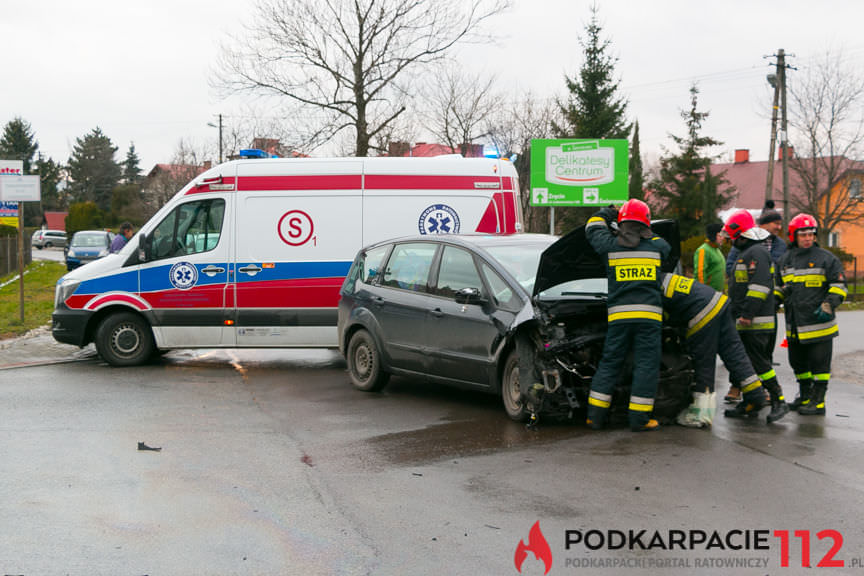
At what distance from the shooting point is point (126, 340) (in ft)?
36.8

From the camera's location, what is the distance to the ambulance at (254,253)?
10977mm

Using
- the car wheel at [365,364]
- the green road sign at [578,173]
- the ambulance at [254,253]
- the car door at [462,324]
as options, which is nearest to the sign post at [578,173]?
the green road sign at [578,173]

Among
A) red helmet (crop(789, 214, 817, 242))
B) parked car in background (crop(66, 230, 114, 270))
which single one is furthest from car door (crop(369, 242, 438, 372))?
parked car in background (crop(66, 230, 114, 270))

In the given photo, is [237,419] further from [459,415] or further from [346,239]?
[346,239]

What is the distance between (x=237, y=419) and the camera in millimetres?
7949

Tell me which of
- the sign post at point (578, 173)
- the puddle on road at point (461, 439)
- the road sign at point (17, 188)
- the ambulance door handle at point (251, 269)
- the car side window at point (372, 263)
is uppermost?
the sign post at point (578, 173)

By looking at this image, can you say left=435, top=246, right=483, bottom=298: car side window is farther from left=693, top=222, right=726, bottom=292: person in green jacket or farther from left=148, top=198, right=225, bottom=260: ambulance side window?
left=148, top=198, right=225, bottom=260: ambulance side window

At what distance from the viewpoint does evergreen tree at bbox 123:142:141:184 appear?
101 m

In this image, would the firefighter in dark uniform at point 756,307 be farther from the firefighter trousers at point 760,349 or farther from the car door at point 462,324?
the car door at point 462,324

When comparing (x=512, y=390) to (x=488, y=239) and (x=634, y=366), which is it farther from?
(x=488, y=239)

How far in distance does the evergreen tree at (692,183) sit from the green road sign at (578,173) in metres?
21.5

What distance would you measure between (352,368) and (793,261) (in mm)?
4554

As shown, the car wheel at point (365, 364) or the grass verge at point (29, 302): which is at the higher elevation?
the car wheel at point (365, 364)

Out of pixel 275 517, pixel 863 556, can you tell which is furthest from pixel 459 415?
pixel 863 556
